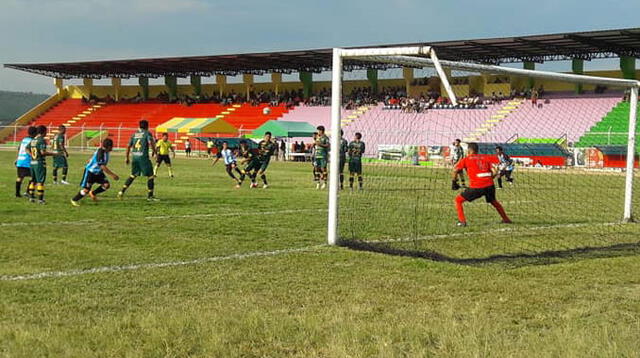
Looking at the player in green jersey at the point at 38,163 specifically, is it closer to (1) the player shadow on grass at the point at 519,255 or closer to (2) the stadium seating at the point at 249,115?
(1) the player shadow on grass at the point at 519,255

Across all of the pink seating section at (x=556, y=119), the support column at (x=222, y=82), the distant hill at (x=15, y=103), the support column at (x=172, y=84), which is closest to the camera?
the pink seating section at (x=556, y=119)

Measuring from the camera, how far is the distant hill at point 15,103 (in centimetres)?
8829

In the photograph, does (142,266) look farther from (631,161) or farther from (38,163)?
(631,161)

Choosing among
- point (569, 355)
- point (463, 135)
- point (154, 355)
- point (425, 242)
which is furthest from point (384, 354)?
point (463, 135)

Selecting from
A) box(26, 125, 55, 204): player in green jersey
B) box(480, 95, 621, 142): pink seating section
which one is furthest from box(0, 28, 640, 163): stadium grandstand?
box(26, 125, 55, 204): player in green jersey

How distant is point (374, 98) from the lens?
33.2m

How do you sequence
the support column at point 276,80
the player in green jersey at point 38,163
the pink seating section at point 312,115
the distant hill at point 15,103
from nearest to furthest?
the player in green jersey at point 38,163 → the pink seating section at point 312,115 → the support column at point 276,80 → the distant hill at point 15,103

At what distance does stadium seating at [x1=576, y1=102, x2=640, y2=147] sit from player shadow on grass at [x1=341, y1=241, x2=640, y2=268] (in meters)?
24.5

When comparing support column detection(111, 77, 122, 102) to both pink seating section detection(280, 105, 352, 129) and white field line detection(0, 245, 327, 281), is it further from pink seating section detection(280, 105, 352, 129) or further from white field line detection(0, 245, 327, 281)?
white field line detection(0, 245, 327, 281)

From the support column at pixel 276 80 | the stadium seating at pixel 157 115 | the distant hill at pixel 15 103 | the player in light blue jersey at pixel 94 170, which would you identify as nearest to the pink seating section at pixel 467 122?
the stadium seating at pixel 157 115

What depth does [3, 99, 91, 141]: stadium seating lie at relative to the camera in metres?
71.8

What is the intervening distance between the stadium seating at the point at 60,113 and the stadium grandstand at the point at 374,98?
0.21 m

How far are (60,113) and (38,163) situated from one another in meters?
62.9

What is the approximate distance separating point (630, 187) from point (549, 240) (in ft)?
11.8
